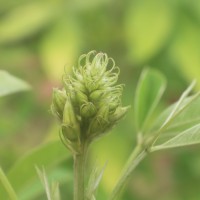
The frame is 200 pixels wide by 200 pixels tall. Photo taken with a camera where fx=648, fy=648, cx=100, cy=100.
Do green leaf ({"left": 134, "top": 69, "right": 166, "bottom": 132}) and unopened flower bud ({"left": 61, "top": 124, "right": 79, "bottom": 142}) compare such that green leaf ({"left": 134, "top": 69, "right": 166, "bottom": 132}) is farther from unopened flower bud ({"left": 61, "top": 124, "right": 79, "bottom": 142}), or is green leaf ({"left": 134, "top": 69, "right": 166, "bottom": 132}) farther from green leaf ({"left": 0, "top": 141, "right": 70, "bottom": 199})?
unopened flower bud ({"left": 61, "top": 124, "right": 79, "bottom": 142})

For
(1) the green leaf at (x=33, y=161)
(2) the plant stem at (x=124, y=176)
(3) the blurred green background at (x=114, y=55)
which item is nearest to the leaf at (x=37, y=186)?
(1) the green leaf at (x=33, y=161)

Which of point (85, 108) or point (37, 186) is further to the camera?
point (37, 186)

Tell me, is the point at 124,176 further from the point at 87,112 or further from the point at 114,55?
the point at 114,55

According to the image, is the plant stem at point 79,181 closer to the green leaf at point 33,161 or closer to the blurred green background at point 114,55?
the green leaf at point 33,161

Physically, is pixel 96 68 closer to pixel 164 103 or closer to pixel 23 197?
pixel 23 197

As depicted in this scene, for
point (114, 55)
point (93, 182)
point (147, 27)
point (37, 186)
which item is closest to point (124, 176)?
point (93, 182)

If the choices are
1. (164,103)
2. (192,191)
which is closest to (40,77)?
(164,103)
